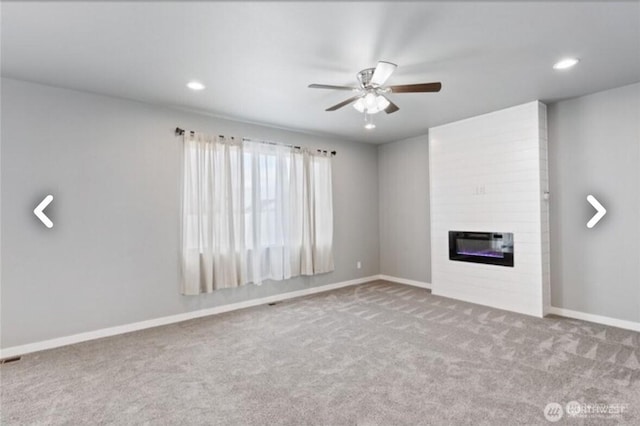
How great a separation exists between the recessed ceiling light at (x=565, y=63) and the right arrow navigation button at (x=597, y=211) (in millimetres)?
1706

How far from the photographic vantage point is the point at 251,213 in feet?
16.0

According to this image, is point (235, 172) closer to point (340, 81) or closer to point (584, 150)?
point (340, 81)

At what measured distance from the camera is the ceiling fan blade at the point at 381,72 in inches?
106

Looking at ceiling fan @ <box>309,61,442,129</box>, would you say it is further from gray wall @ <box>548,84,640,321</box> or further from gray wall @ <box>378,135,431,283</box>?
gray wall @ <box>378,135,431,283</box>

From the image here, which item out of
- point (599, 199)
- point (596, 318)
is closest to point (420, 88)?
point (599, 199)

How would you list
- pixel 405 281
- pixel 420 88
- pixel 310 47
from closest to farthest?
pixel 310 47
pixel 420 88
pixel 405 281

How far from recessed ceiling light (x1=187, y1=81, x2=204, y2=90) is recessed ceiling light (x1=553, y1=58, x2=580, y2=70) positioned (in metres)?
3.62

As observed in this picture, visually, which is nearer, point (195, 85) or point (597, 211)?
point (195, 85)

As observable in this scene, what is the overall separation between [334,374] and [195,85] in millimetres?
3251

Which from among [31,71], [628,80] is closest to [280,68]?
[31,71]

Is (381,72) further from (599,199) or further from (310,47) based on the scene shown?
(599,199)

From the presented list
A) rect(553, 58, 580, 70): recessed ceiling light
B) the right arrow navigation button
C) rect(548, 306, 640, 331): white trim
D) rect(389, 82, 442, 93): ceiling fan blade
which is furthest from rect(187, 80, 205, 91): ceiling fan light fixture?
rect(548, 306, 640, 331): white trim

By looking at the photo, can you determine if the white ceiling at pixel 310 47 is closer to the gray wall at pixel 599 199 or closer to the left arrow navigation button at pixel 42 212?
the gray wall at pixel 599 199

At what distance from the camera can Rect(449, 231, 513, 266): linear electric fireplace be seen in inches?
178
